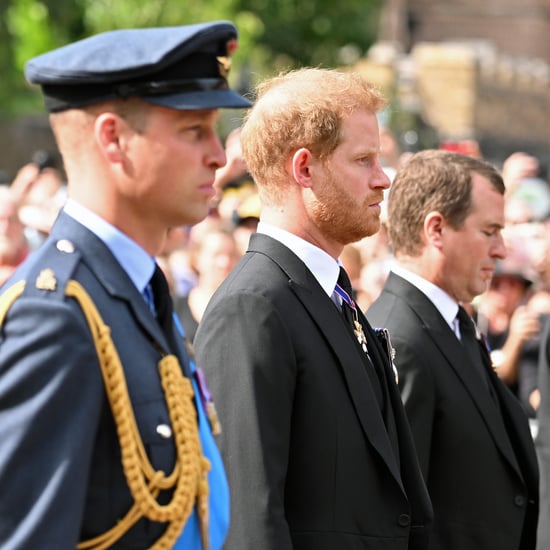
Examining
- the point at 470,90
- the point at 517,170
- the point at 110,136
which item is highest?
the point at 110,136

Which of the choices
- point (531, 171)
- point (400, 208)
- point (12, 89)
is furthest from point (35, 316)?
point (12, 89)

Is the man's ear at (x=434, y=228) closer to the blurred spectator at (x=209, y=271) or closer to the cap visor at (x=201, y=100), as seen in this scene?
the cap visor at (x=201, y=100)

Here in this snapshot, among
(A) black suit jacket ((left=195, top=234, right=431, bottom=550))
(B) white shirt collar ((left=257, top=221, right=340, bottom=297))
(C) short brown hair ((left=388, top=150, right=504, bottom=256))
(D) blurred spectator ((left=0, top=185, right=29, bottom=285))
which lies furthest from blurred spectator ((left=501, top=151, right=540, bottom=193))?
(A) black suit jacket ((left=195, top=234, right=431, bottom=550))

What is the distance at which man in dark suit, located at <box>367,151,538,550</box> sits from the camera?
4070 mm

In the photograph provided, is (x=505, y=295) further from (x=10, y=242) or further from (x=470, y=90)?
(x=470, y=90)

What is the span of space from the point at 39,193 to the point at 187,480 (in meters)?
6.99

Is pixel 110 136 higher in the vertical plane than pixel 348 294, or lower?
higher

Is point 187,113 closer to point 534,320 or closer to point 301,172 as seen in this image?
point 301,172

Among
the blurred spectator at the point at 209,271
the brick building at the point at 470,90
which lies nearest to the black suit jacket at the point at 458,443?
the blurred spectator at the point at 209,271

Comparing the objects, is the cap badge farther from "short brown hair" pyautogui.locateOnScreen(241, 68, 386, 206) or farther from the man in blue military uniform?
"short brown hair" pyautogui.locateOnScreen(241, 68, 386, 206)

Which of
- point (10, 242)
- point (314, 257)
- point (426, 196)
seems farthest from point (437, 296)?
point (10, 242)

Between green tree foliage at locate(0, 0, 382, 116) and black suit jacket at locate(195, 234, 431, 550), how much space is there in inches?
628

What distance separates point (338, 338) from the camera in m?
3.38

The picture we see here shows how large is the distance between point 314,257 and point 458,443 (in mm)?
897
